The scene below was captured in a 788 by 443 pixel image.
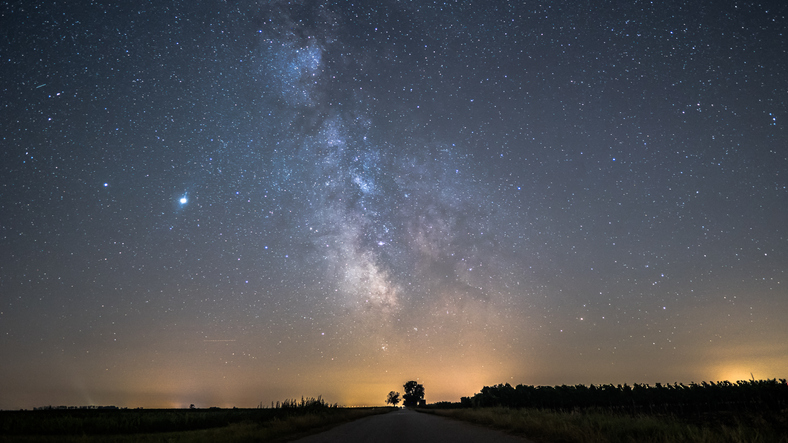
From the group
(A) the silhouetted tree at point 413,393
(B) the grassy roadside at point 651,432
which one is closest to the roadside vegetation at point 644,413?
(B) the grassy roadside at point 651,432

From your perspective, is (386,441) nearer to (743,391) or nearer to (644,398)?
(644,398)

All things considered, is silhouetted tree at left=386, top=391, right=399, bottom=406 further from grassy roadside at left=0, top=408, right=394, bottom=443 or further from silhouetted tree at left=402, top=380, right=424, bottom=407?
grassy roadside at left=0, top=408, right=394, bottom=443

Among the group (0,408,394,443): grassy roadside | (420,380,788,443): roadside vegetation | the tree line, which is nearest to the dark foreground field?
(0,408,394,443): grassy roadside

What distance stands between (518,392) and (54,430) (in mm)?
73902

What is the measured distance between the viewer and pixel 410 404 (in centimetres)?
15138

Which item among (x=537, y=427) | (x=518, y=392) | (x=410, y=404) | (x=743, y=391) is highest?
(x=537, y=427)

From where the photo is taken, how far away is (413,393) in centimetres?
14962

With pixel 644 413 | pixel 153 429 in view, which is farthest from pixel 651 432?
pixel 153 429

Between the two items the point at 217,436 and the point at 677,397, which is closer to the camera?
the point at 217,436

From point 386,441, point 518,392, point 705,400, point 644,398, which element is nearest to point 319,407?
point 386,441

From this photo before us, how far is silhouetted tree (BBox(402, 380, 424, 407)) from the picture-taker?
14962 cm

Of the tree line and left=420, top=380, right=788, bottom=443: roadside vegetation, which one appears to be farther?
the tree line

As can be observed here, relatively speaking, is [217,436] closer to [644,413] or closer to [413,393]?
[644,413]

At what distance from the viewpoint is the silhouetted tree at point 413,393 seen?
150 m
